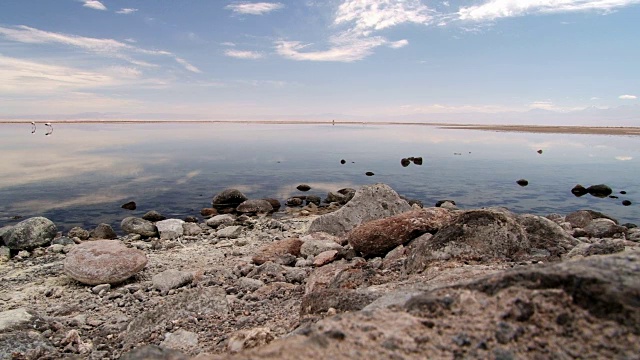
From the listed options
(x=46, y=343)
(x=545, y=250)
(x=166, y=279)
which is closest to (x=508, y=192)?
(x=545, y=250)

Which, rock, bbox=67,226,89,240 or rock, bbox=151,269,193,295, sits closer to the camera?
rock, bbox=151,269,193,295

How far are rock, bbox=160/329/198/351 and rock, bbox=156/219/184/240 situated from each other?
9.36 meters

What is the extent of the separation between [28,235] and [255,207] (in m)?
9.40

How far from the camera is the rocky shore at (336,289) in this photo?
2.24m

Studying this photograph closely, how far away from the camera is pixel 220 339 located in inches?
221

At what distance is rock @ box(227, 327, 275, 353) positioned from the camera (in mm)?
4234

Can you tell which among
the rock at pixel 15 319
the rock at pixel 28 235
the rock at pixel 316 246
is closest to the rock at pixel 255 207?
the rock at pixel 28 235

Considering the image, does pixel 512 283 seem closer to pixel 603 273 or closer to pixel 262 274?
pixel 603 273

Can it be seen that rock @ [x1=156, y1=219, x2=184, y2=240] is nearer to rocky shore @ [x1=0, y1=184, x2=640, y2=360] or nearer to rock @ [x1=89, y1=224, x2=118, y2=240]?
rocky shore @ [x1=0, y1=184, x2=640, y2=360]

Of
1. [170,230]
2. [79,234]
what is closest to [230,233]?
[170,230]

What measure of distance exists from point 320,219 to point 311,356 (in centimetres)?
1129

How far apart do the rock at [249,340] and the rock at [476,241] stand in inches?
103

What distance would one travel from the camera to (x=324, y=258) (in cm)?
948

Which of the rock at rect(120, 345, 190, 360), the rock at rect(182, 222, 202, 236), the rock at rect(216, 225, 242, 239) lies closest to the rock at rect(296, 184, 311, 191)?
the rock at rect(216, 225, 242, 239)
